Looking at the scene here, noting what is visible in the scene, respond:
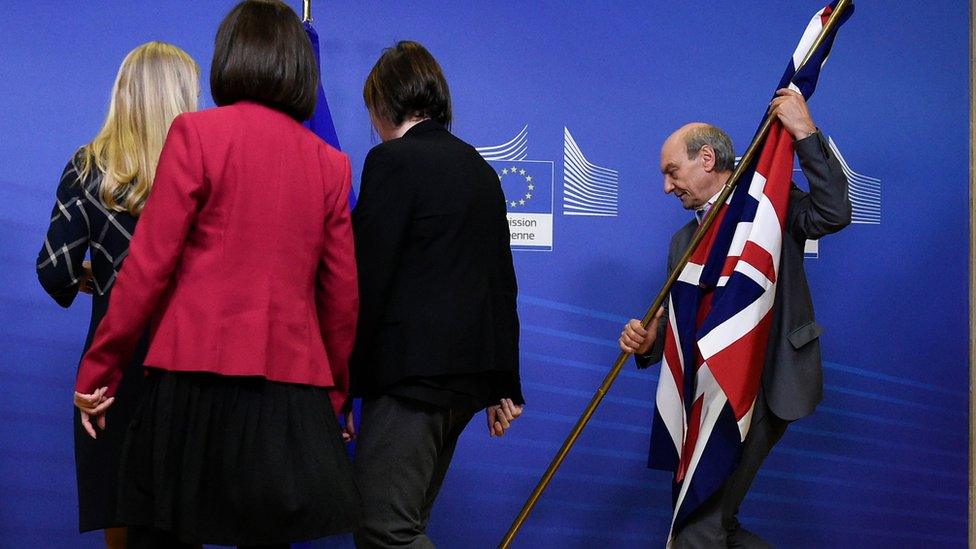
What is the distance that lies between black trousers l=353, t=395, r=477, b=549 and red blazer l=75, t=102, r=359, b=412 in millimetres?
257

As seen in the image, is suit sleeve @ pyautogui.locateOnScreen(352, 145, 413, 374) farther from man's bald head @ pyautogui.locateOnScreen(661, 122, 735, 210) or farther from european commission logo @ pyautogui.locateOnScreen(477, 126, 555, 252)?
european commission logo @ pyautogui.locateOnScreen(477, 126, 555, 252)

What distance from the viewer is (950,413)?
11.5 feet

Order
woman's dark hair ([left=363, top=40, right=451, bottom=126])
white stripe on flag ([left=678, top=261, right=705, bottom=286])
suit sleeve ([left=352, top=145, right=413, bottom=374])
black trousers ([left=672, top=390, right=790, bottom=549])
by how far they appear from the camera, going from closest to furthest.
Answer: suit sleeve ([left=352, top=145, right=413, bottom=374]), woman's dark hair ([left=363, top=40, right=451, bottom=126]), black trousers ([left=672, top=390, right=790, bottom=549]), white stripe on flag ([left=678, top=261, right=705, bottom=286])

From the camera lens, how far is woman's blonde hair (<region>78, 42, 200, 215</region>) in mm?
2115

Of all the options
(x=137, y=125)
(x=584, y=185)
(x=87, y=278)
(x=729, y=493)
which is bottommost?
(x=729, y=493)

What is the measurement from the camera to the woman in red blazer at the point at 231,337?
162 cm

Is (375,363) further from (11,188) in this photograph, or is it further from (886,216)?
(886,216)

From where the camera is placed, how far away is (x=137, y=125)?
7.04 ft

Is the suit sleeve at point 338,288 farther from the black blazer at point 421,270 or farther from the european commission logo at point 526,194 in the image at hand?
the european commission logo at point 526,194

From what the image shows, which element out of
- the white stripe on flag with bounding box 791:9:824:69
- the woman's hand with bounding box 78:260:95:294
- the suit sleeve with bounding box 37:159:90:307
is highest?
the white stripe on flag with bounding box 791:9:824:69

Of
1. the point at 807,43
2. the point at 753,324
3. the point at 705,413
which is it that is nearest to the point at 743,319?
the point at 753,324

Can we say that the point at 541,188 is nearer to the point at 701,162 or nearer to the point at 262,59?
the point at 701,162

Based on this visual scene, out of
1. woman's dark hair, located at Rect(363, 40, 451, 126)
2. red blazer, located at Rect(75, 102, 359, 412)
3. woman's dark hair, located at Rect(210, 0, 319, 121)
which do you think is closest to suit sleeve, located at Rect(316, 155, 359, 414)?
red blazer, located at Rect(75, 102, 359, 412)

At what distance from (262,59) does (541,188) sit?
173cm
